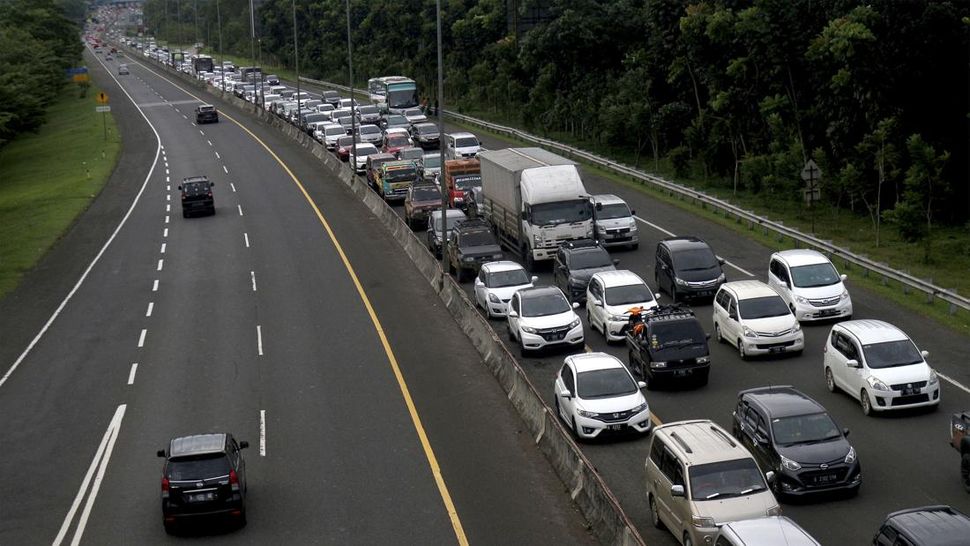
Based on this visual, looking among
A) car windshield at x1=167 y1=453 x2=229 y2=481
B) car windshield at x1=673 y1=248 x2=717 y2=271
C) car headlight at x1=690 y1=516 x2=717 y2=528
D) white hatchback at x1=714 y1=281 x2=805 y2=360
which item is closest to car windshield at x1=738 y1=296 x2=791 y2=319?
white hatchback at x1=714 y1=281 x2=805 y2=360

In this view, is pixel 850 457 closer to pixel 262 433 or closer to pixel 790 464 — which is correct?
pixel 790 464

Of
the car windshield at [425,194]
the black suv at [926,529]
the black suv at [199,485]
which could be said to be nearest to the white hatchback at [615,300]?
the black suv at [199,485]

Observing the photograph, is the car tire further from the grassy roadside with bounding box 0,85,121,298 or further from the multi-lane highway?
the grassy roadside with bounding box 0,85,121,298

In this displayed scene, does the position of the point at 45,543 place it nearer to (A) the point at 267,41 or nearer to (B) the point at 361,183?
(B) the point at 361,183

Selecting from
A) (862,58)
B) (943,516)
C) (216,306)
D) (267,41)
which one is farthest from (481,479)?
Answer: (267,41)

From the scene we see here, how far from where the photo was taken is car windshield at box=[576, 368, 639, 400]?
2564 cm

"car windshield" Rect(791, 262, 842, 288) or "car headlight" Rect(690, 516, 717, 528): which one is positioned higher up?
"car windshield" Rect(791, 262, 842, 288)

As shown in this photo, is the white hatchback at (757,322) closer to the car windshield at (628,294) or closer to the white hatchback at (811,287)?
the white hatchback at (811,287)

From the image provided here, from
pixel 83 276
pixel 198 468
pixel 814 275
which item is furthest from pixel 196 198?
pixel 198 468

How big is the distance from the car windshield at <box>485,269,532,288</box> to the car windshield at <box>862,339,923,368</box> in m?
12.8

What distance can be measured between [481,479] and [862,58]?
3394cm

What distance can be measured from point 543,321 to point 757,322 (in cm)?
551

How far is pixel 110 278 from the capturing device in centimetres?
4550

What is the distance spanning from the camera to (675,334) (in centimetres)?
2861
